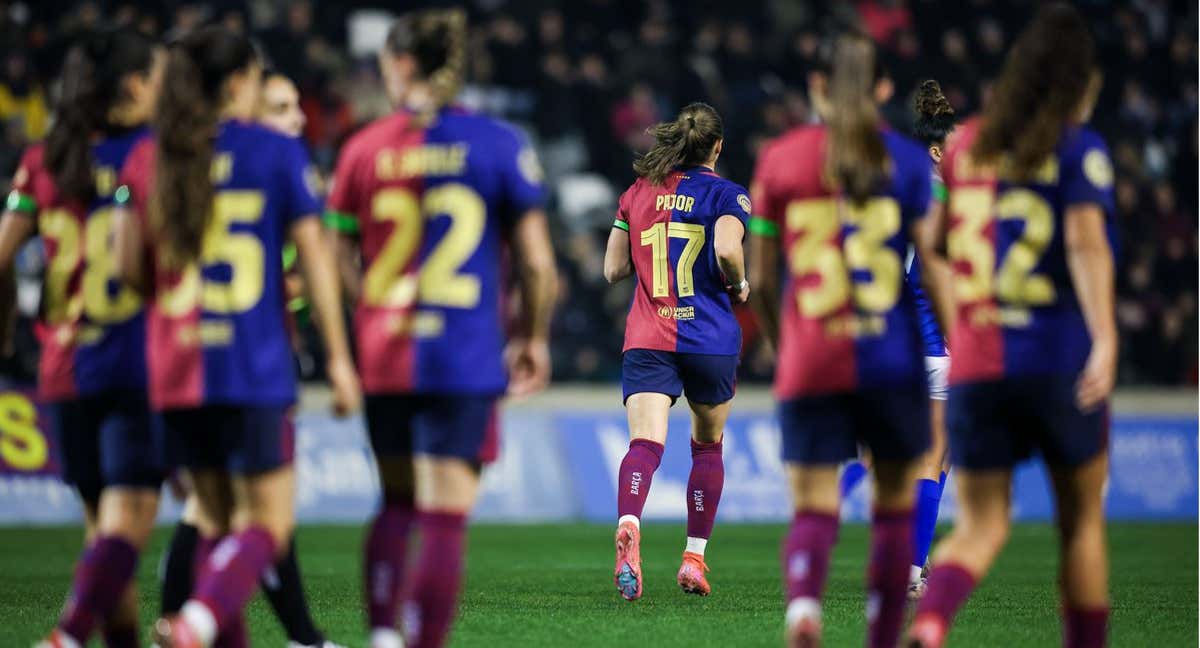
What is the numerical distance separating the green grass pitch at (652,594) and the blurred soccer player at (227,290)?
75.8 inches

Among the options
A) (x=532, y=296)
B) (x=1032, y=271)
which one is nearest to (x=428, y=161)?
(x=532, y=296)

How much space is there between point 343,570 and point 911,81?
452 inches

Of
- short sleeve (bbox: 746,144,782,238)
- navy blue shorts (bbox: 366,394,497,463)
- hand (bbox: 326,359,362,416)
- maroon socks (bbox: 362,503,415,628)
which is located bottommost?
maroon socks (bbox: 362,503,415,628)

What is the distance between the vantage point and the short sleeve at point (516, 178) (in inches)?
201

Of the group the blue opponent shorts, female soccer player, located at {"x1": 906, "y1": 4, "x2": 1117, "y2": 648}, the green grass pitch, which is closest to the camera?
female soccer player, located at {"x1": 906, "y1": 4, "x2": 1117, "y2": 648}

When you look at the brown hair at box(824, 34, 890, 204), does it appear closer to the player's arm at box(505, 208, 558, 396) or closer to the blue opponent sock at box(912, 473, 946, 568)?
the player's arm at box(505, 208, 558, 396)

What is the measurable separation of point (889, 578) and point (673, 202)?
3.83 m

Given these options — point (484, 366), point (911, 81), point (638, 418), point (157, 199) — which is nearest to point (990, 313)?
point (484, 366)

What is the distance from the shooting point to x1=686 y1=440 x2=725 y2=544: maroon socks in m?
8.88

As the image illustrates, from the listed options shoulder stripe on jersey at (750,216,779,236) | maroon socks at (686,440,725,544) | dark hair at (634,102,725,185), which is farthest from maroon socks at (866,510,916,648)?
dark hair at (634,102,725,185)

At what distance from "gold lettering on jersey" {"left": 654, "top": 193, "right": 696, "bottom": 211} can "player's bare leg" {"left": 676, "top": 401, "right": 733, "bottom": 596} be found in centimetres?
97

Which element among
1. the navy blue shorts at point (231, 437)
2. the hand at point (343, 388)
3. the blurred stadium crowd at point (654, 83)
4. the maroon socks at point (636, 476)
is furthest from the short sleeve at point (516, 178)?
the blurred stadium crowd at point (654, 83)

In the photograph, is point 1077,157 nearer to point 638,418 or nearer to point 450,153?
point 450,153

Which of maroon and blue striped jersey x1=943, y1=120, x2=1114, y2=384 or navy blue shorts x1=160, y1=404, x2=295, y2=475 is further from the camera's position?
maroon and blue striped jersey x1=943, y1=120, x2=1114, y2=384
